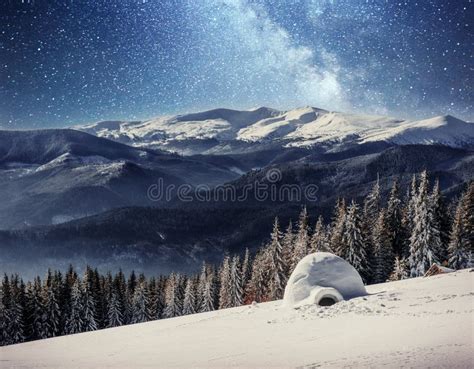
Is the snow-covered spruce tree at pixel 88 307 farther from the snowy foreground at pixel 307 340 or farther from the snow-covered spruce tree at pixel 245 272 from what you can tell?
the snowy foreground at pixel 307 340

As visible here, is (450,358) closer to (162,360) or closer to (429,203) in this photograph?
(162,360)

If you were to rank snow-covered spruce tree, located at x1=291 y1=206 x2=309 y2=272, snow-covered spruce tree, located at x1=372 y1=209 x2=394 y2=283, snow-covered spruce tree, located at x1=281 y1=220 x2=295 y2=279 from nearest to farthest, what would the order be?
snow-covered spruce tree, located at x1=372 y1=209 x2=394 y2=283 → snow-covered spruce tree, located at x1=291 y1=206 x2=309 y2=272 → snow-covered spruce tree, located at x1=281 y1=220 x2=295 y2=279

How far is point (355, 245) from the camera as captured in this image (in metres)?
51.5

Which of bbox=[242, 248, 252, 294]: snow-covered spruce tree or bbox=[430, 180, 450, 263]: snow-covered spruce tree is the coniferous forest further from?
bbox=[242, 248, 252, 294]: snow-covered spruce tree

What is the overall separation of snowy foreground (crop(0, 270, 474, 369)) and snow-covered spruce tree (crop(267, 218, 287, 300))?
2496 centimetres

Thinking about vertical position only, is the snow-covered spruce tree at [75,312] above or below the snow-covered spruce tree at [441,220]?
below

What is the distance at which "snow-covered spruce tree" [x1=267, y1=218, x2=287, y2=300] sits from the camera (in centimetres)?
5631

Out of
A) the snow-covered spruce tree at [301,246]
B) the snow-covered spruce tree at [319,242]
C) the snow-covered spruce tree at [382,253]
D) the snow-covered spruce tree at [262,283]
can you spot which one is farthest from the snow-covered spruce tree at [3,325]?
the snow-covered spruce tree at [382,253]

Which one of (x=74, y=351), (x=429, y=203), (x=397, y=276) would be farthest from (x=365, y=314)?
(x=429, y=203)

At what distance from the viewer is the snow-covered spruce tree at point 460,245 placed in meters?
49.0

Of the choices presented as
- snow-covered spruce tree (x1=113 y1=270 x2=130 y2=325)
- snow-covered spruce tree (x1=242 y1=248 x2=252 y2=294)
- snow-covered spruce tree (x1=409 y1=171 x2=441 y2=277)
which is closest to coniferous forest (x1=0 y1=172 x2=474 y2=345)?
snow-covered spruce tree (x1=409 y1=171 x2=441 y2=277)

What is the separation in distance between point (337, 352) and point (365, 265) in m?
37.4

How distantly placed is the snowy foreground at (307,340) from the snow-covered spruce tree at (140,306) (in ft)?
151

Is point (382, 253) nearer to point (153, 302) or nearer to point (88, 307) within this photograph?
point (88, 307)
